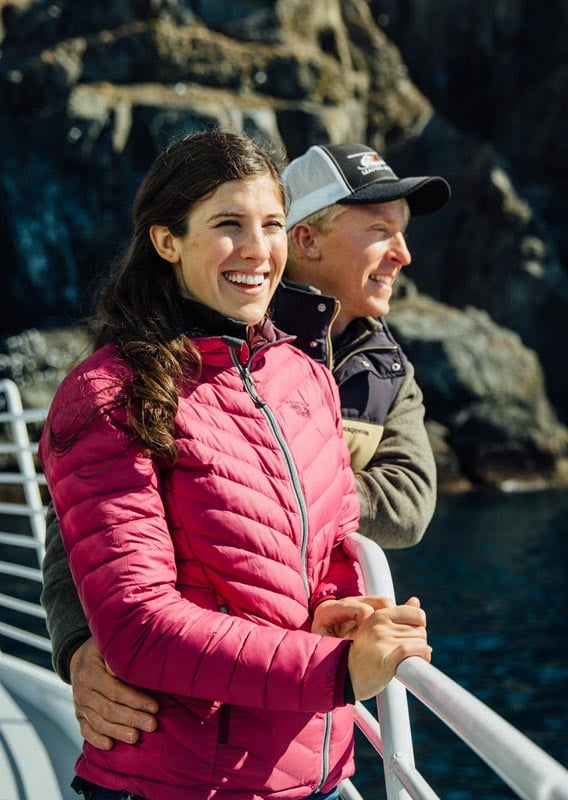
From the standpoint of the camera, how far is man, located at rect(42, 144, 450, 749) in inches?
91.7

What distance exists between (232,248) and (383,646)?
0.68 m

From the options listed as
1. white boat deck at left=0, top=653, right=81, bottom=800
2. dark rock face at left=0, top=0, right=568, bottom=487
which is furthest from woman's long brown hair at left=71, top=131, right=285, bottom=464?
dark rock face at left=0, top=0, right=568, bottom=487

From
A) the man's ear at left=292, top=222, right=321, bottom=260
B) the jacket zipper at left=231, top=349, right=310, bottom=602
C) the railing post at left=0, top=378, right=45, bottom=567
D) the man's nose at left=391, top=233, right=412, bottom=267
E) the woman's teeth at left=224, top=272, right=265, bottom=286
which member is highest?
the woman's teeth at left=224, top=272, right=265, bottom=286

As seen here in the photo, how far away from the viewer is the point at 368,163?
265cm

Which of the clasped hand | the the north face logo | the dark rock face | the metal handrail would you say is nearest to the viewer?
the metal handrail

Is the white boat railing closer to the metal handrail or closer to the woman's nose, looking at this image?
the metal handrail

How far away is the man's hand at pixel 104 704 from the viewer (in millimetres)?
1670

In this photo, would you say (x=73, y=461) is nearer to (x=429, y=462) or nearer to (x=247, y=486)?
(x=247, y=486)

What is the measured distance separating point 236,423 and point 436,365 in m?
37.5

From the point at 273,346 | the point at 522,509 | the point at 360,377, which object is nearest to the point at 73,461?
the point at 273,346

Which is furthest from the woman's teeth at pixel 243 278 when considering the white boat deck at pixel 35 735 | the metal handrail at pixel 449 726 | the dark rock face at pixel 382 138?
the dark rock face at pixel 382 138

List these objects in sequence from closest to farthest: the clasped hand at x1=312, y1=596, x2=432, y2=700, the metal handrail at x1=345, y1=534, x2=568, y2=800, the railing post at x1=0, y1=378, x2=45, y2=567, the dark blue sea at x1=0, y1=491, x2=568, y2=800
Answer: the metal handrail at x1=345, y1=534, x2=568, y2=800, the clasped hand at x1=312, y1=596, x2=432, y2=700, the railing post at x1=0, y1=378, x2=45, y2=567, the dark blue sea at x1=0, y1=491, x2=568, y2=800

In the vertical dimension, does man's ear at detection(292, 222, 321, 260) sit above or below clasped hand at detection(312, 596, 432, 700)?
above

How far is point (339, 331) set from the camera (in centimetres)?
264
